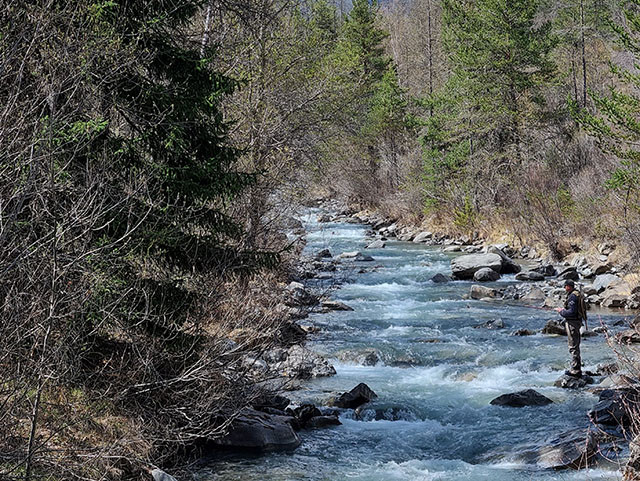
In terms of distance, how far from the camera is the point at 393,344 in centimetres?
1595

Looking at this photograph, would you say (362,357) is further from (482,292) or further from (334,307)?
(482,292)

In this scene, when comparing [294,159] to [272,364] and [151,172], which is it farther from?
[151,172]

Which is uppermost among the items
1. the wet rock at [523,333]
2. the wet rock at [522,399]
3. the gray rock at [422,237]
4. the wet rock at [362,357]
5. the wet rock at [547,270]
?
the gray rock at [422,237]

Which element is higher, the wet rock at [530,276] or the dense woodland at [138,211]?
the dense woodland at [138,211]

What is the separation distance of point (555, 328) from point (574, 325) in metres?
3.55

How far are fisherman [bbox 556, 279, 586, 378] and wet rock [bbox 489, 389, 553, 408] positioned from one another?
1151 mm

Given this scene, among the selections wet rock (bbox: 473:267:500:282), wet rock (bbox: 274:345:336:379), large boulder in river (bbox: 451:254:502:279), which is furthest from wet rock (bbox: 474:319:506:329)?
large boulder in river (bbox: 451:254:502:279)

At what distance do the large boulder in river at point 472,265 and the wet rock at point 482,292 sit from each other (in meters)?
2.75

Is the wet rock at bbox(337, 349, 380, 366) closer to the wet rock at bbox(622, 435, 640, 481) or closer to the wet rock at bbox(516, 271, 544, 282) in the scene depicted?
the wet rock at bbox(622, 435, 640, 481)

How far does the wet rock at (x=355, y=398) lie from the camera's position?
12062 mm

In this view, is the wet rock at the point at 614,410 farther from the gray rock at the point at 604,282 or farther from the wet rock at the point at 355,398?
the gray rock at the point at 604,282

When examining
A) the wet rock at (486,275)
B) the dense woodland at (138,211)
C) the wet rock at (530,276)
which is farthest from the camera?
the wet rock at (486,275)

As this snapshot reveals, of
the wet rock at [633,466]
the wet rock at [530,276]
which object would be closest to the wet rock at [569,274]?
the wet rock at [530,276]

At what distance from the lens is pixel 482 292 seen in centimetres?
2086
